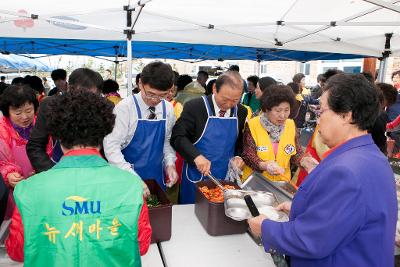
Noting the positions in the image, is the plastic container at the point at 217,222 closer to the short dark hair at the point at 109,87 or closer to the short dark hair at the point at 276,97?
the short dark hair at the point at 276,97

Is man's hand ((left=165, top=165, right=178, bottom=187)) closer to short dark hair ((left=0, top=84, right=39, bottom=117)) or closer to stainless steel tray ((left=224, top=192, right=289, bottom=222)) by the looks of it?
stainless steel tray ((left=224, top=192, right=289, bottom=222))

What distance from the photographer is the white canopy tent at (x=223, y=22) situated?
3.88m

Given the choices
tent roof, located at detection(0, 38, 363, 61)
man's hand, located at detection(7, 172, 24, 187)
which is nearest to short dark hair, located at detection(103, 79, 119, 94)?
tent roof, located at detection(0, 38, 363, 61)

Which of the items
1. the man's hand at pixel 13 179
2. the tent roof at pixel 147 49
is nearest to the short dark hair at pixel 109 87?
the tent roof at pixel 147 49

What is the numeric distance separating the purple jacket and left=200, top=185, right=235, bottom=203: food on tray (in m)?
0.66

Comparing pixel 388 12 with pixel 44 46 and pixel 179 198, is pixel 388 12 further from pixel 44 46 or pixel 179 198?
pixel 44 46

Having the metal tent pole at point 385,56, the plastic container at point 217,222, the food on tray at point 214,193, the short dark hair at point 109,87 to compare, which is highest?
the metal tent pole at point 385,56

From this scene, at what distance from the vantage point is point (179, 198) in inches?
100

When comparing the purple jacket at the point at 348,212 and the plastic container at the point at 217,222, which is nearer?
the purple jacket at the point at 348,212

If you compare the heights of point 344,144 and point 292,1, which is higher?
point 292,1

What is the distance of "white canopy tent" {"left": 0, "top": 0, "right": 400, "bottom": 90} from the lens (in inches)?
153

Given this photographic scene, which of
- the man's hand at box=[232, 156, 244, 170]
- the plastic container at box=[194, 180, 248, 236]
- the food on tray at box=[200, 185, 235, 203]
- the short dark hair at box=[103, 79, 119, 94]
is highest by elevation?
the short dark hair at box=[103, 79, 119, 94]

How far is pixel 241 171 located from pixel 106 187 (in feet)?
4.64

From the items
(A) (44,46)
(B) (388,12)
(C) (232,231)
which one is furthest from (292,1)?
(A) (44,46)
